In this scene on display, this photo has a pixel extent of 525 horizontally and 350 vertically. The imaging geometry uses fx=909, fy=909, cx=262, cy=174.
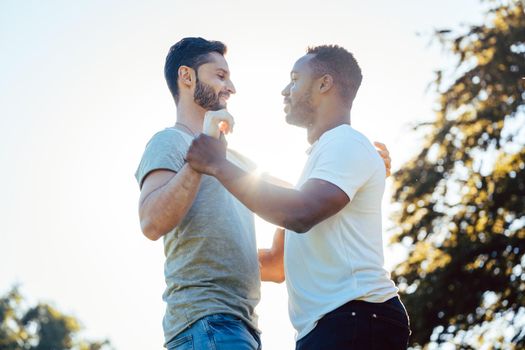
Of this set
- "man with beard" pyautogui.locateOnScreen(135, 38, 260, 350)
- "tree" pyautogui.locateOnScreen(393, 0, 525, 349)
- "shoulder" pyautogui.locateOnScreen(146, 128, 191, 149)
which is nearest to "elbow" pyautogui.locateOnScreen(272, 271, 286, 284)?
"man with beard" pyautogui.locateOnScreen(135, 38, 260, 350)

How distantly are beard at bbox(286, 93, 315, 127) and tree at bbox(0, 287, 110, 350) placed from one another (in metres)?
60.3

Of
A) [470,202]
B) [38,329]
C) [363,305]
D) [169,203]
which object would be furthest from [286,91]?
[38,329]

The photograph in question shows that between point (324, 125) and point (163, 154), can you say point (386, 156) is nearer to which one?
point (324, 125)

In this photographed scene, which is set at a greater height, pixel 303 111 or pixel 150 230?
pixel 303 111

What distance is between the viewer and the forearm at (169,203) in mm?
3770

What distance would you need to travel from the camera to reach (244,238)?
4.18 meters

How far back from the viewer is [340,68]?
163 inches

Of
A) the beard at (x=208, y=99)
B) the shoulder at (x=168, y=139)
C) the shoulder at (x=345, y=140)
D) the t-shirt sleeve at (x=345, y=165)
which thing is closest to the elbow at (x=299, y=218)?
the t-shirt sleeve at (x=345, y=165)

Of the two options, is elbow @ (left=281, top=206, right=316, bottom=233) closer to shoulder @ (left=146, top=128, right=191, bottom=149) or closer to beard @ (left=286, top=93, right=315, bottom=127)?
beard @ (left=286, top=93, right=315, bottom=127)

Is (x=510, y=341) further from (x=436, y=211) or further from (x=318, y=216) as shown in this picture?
(x=318, y=216)

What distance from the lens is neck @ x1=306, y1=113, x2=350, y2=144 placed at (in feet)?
13.1

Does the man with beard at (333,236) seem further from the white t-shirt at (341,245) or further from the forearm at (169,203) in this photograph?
the forearm at (169,203)

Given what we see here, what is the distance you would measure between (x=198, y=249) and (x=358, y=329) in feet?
2.92

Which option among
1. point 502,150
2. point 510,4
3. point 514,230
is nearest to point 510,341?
point 514,230
